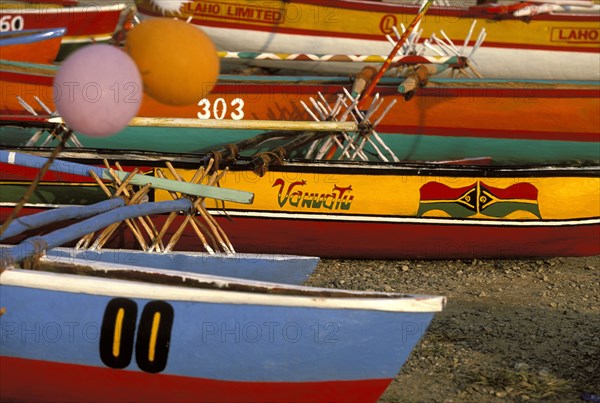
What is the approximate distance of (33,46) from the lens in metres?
12.4

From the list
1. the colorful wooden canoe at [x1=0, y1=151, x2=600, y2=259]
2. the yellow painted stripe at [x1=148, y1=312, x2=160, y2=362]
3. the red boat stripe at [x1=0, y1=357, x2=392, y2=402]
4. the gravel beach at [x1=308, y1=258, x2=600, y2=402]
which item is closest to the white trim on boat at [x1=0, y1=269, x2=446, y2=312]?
the yellow painted stripe at [x1=148, y1=312, x2=160, y2=362]

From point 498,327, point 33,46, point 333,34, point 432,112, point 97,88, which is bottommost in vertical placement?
point 97,88

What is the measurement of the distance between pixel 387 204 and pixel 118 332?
3427mm

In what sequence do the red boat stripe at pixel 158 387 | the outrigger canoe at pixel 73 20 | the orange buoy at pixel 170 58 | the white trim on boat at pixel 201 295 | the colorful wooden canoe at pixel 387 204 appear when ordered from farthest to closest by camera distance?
the outrigger canoe at pixel 73 20 → the colorful wooden canoe at pixel 387 204 → the red boat stripe at pixel 158 387 → the white trim on boat at pixel 201 295 → the orange buoy at pixel 170 58

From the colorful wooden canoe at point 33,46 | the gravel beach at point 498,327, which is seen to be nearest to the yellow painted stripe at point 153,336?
the gravel beach at point 498,327

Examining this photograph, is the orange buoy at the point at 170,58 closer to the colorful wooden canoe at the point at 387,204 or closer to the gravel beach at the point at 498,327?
the gravel beach at the point at 498,327

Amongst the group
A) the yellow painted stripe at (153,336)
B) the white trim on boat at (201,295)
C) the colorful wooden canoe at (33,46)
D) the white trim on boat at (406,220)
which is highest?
the colorful wooden canoe at (33,46)

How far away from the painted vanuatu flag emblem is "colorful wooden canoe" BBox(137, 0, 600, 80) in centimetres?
601

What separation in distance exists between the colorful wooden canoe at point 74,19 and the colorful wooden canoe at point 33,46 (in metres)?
1.53

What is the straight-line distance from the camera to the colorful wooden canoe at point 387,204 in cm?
810

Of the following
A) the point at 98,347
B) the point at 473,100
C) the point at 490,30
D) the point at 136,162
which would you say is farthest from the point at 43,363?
the point at 490,30

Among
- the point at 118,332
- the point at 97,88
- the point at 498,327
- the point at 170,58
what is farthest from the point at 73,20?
the point at 97,88

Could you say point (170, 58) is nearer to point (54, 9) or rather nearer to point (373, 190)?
point (373, 190)

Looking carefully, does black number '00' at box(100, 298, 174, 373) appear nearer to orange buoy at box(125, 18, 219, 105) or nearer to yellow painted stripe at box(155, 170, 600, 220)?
orange buoy at box(125, 18, 219, 105)
